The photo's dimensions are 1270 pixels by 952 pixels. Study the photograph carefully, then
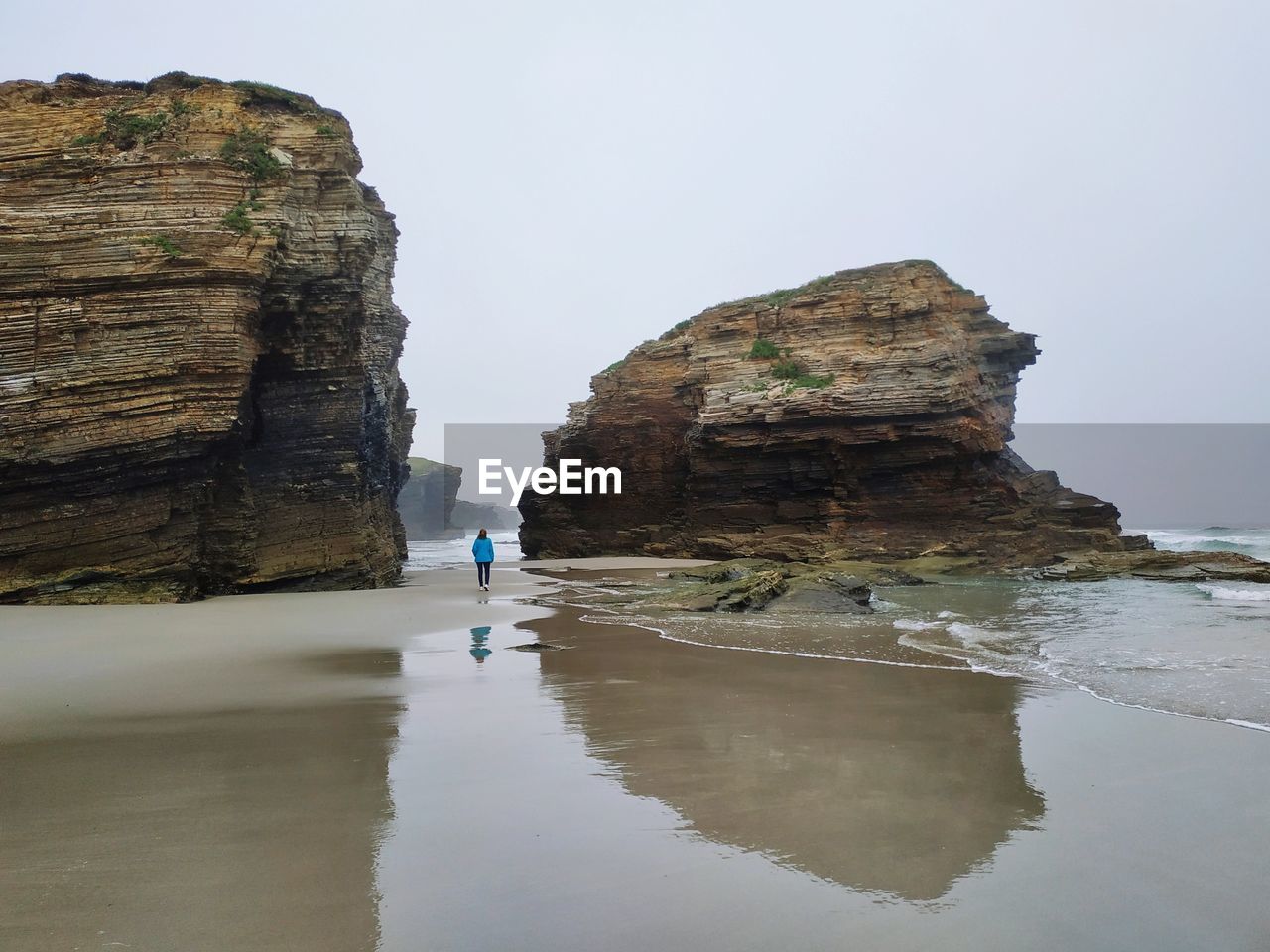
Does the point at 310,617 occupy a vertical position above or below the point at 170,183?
below

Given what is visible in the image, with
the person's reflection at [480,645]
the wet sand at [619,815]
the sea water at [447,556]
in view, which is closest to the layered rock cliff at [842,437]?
the sea water at [447,556]

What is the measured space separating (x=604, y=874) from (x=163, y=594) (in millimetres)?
13951

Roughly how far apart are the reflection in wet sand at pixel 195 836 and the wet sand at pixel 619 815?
0.05 feet

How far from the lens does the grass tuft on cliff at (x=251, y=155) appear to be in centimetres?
1581

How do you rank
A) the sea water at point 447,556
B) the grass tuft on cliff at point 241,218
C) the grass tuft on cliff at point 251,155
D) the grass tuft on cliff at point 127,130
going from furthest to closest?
the sea water at point 447,556, the grass tuft on cliff at point 251,155, the grass tuft on cliff at point 127,130, the grass tuft on cliff at point 241,218

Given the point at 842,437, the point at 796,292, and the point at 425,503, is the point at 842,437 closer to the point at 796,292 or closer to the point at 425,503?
the point at 796,292

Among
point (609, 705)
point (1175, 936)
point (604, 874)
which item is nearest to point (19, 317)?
point (609, 705)

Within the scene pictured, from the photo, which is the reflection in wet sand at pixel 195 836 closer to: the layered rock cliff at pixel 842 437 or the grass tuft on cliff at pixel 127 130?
the grass tuft on cliff at pixel 127 130

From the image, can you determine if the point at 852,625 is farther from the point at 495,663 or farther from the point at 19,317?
the point at 19,317

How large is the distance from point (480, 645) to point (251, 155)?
12380mm

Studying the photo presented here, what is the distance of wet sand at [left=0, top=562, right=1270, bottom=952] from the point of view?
8.46ft

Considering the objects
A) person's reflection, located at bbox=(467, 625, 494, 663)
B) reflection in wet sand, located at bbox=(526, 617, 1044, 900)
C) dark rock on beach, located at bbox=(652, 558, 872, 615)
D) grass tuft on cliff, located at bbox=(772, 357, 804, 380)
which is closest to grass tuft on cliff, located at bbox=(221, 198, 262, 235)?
person's reflection, located at bbox=(467, 625, 494, 663)

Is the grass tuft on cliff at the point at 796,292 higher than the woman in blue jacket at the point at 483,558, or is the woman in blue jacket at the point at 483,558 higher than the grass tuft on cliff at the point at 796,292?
the grass tuft on cliff at the point at 796,292

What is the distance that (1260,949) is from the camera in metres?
Answer: 2.44
